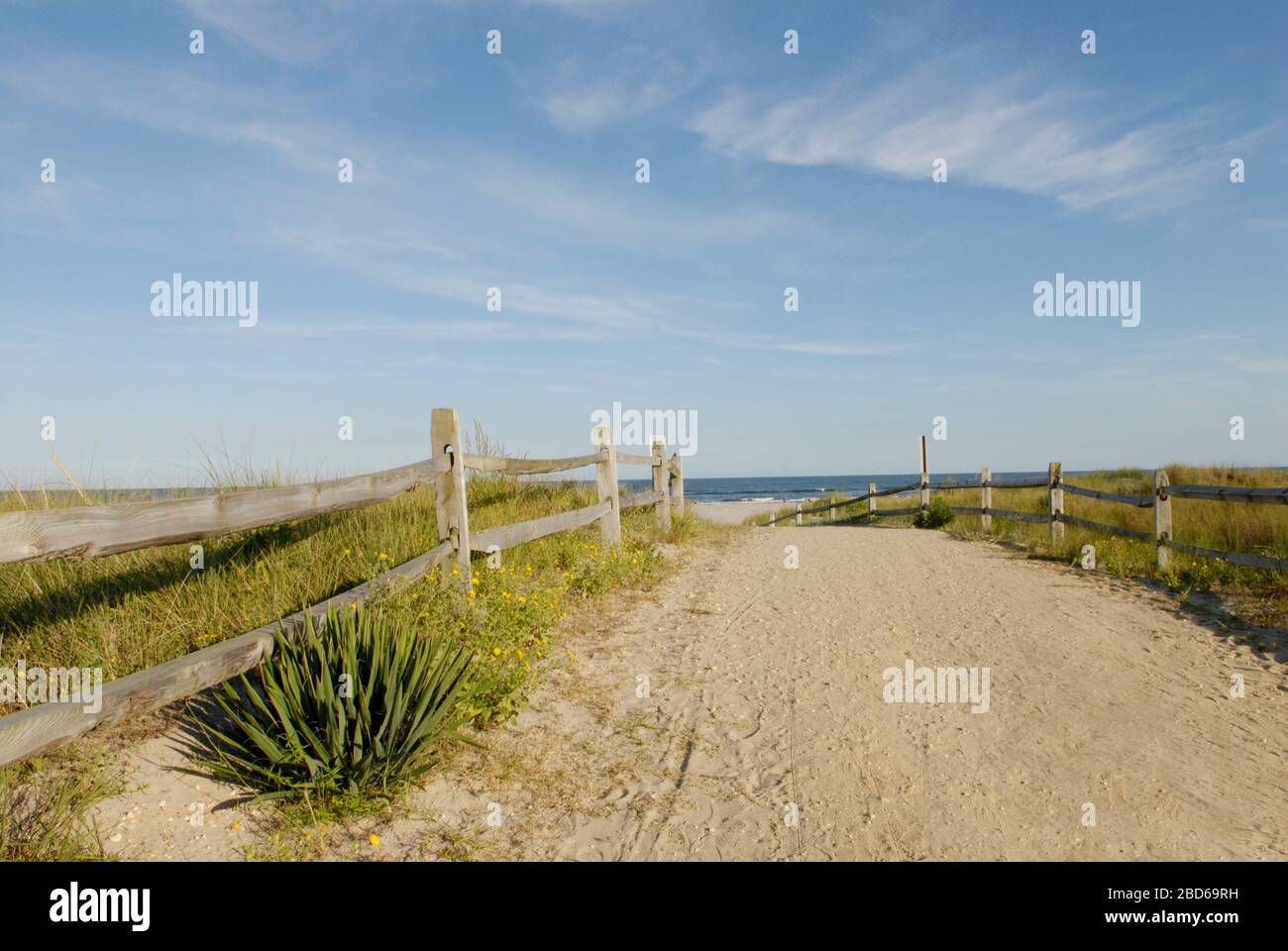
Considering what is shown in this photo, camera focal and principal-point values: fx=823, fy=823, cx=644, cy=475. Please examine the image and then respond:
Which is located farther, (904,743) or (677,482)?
(677,482)

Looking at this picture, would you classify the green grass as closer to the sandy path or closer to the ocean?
the sandy path

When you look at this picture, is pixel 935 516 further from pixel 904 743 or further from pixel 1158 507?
pixel 904 743

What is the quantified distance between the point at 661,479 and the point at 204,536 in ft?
33.6

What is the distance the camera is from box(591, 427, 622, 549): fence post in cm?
1042

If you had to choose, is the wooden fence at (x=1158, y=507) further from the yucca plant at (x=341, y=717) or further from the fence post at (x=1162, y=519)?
the yucca plant at (x=341, y=717)

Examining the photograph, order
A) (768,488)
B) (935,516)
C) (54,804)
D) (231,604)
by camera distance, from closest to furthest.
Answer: (54,804) < (231,604) < (935,516) < (768,488)

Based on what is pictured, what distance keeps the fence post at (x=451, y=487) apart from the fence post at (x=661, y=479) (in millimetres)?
7418

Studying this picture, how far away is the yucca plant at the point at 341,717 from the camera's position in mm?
3590

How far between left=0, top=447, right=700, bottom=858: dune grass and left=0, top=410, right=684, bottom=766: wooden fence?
0.30m

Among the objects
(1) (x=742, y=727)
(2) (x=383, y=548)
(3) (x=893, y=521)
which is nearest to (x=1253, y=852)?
(1) (x=742, y=727)

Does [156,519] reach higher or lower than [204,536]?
higher

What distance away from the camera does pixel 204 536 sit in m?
3.84

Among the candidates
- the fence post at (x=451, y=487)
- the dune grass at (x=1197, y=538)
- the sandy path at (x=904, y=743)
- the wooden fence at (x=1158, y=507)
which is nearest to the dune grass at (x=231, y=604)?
the fence post at (x=451, y=487)

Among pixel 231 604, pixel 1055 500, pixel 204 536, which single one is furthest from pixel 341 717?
pixel 1055 500
